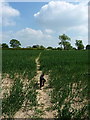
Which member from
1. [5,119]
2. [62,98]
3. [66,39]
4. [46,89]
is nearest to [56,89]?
[46,89]

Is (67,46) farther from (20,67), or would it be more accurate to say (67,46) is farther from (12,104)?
(12,104)

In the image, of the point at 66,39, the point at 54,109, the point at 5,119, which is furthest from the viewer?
the point at 66,39

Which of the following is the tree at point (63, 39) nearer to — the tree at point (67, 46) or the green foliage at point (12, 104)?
the tree at point (67, 46)

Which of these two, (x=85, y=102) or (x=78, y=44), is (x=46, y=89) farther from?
(x=78, y=44)

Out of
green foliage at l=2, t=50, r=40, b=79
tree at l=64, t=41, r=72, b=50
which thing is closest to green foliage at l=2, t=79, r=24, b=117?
green foliage at l=2, t=50, r=40, b=79

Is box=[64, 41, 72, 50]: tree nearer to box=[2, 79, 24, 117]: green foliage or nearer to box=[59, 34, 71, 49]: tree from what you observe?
box=[59, 34, 71, 49]: tree

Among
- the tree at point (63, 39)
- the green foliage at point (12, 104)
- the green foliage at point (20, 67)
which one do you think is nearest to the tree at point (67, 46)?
the tree at point (63, 39)

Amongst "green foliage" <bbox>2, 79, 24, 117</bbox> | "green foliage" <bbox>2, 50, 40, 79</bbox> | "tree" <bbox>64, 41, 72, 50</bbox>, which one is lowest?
"green foliage" <bbox>2, 79, 24, 117</bbox>

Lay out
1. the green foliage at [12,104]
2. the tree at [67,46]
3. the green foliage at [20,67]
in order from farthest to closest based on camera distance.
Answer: the tree at [67,46] → the green foliage at [20,67] → the green foliage at [12,104]

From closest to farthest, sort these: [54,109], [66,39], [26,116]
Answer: [26,116], [54,109], [66,39]

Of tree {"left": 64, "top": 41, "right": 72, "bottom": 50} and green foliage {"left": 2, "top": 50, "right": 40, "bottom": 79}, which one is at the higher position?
tree {"left": 64, "top": 41, "right": 72, "bottom": 50}

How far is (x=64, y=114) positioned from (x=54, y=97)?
1.76 m

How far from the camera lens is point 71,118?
5.77 m

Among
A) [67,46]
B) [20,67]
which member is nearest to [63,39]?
[67,46]
